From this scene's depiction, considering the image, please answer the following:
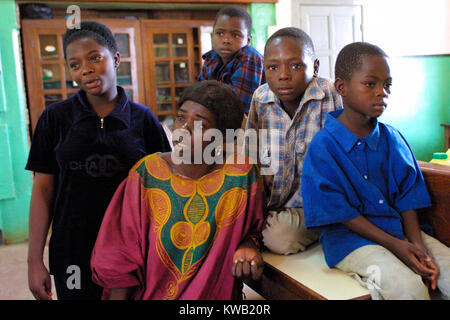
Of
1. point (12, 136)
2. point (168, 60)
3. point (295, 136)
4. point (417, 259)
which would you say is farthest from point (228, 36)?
point (12, 136)

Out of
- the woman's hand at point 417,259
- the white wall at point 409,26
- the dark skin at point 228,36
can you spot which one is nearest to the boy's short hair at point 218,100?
the woman's hand at point 417,259

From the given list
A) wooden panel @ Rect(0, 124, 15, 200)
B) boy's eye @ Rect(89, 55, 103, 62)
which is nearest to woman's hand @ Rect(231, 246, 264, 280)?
boy's eye @ Rect(89, 55, 103, 62)

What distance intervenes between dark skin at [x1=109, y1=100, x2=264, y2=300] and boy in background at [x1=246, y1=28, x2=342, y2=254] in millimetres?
348

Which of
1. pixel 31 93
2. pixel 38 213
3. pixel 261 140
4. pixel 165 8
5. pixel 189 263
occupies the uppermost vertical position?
pixel 165 8

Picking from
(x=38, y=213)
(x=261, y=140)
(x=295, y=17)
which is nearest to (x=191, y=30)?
(x=295, y=17)

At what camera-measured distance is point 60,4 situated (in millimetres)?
4672

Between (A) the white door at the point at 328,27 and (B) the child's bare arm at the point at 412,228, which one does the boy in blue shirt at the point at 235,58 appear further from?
(A) the white door at the point at 328,27

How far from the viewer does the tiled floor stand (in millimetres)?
3244

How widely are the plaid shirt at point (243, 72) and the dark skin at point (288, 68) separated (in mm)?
486

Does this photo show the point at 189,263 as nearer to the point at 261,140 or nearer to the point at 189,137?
the point at 189,137

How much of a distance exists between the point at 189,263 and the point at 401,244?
2.31 feet

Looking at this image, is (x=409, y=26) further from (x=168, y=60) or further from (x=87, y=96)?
(x=87, y=96)

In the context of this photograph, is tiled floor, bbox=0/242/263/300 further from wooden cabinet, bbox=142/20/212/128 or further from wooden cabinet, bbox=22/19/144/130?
wooden cabinet, bbox=142/20/212/128
